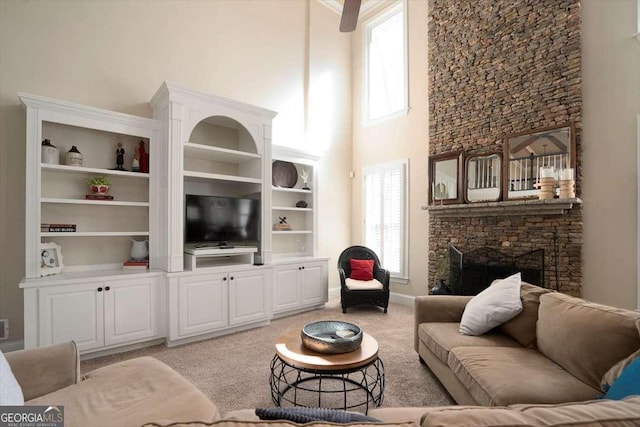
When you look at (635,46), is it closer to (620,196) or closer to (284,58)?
(620,196)

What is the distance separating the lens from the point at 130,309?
3.14 metres

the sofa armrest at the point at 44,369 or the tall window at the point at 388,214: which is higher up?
the tall window at the point at 388,214

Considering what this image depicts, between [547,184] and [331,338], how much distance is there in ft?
10.0

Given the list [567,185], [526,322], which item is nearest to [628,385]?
[526,322]

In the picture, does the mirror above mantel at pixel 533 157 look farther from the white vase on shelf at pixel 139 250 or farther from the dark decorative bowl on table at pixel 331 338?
the white vase on shelf at pixel 139 250

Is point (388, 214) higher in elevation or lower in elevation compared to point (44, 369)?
higher

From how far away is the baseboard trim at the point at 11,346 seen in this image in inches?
115

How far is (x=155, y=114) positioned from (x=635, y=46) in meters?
5.23

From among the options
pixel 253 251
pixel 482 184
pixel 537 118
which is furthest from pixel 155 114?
pixel 537 118

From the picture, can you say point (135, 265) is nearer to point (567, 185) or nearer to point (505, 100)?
point (567, 185)

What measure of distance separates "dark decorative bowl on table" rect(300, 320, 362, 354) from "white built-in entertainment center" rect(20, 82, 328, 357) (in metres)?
1.71

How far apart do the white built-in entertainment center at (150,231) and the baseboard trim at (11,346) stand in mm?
501

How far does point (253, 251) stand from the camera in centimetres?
400

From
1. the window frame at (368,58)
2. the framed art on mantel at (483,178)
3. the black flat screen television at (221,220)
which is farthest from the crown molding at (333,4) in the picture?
the black flat screen television at (221,220)
